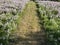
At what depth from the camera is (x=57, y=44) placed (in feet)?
35.9

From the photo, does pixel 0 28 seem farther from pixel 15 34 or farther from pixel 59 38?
pixel 59 38

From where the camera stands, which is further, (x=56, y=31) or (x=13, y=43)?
(x=56, y=31)

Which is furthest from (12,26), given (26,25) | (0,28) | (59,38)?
(59,38)

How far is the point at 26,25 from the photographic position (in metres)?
16.2

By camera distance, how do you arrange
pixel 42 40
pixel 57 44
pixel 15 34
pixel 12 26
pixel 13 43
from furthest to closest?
pixel 12 26 → pixel 15 34 → pixel 42 40 → pixel 13 43 → pixel 57 44

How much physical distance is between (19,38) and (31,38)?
0.59 meters

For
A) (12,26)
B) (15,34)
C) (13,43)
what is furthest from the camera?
(12,26)

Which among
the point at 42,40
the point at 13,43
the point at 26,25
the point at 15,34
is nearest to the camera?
the point at 13,43

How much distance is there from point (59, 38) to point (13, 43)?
6.78ft

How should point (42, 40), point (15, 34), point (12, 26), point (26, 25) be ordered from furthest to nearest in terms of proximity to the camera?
point (26, 25)
point (12, 26)
point (15, 34)
point (42, 40)

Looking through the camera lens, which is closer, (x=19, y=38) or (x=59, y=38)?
(x=59, y=38)

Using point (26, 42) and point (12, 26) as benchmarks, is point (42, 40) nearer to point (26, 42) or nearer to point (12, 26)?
point (26, 42)

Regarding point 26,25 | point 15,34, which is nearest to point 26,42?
point 15,34

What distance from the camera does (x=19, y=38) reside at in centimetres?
1279
